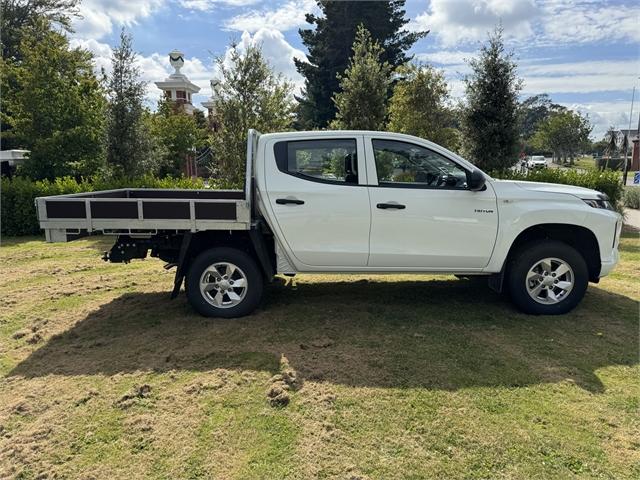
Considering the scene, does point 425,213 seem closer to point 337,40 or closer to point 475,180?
point 475,180

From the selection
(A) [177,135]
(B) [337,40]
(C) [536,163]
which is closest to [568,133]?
(B) [337,40]

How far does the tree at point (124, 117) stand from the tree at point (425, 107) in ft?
23.7

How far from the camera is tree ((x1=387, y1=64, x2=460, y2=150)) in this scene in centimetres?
1330

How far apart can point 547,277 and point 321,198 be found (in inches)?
99.9

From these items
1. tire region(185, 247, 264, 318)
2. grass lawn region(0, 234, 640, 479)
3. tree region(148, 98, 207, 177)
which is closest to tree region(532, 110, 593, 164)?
tree region(148, 98, 207, 177)

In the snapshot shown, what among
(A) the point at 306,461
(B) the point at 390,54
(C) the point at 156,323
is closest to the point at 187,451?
(A) the point at 306,461

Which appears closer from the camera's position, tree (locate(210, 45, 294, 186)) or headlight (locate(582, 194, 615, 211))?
headlight (locate(582, 194, 615, 211))

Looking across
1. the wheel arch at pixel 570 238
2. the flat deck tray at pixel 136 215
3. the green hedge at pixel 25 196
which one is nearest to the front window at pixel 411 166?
the wheel arch at pixel 570 238

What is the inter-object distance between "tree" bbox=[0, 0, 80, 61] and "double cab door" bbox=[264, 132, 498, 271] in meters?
26.8

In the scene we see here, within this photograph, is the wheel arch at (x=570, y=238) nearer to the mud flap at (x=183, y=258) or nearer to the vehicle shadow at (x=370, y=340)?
the vehicle shadow at (x=370, y=340)

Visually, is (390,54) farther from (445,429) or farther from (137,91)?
(445,429)

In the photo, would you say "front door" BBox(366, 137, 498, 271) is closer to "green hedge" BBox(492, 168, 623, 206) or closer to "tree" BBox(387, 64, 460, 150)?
"green hedge" BBox(492, 168, 623, 206)

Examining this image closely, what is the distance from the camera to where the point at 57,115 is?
519 inches

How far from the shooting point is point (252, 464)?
2.81 m
